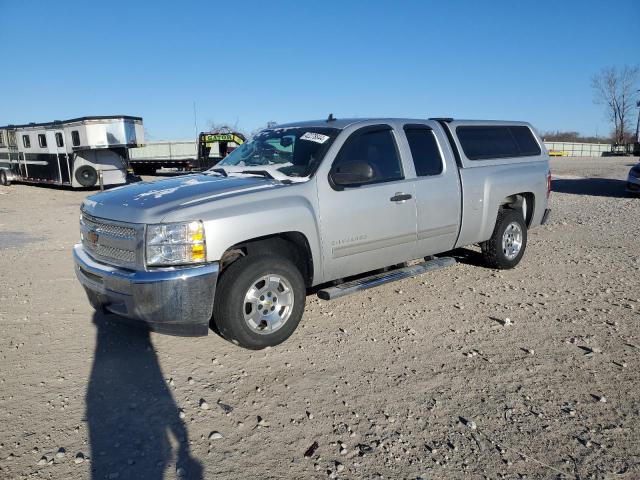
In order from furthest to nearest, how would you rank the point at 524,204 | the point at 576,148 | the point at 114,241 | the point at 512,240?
the point at 576,148
the point at 524,204
the point at 512,240
the point at 114,241

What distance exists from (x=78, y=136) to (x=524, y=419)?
18.3m

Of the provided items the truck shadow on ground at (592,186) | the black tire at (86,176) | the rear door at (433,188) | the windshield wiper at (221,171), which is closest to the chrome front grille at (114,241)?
the windshield wiper at (221,171)

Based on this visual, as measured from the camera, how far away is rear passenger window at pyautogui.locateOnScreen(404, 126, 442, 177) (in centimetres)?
509

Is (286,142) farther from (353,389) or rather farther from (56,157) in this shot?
(56,157)

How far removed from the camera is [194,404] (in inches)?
127

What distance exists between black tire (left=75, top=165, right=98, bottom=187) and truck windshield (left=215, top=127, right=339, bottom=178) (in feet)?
49.6

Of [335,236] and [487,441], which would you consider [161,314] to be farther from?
[487,441]

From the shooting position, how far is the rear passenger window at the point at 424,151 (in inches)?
200

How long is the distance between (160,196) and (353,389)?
2.15 metres

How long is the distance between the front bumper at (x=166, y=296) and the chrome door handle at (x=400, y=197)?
197cm

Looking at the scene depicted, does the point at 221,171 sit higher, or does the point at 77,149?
the point at 77,149

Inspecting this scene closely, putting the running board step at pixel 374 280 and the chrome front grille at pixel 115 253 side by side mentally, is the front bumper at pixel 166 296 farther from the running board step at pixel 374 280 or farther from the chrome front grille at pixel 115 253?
the running board step at pixel 374 280

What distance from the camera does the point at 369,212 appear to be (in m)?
4.54

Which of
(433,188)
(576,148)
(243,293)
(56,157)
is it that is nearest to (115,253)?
(243,293)
